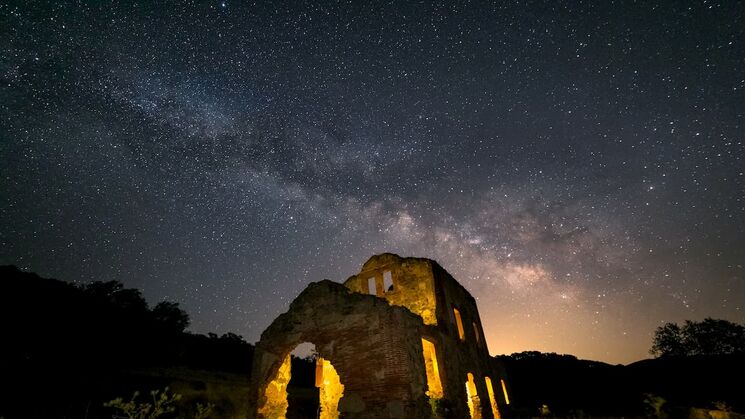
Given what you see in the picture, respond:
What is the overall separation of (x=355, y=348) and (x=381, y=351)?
2.86 ft

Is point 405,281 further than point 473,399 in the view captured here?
Yes

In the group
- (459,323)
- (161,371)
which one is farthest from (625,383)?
(161,371)

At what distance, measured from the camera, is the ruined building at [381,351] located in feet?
31.3

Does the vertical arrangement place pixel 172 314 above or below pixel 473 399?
above

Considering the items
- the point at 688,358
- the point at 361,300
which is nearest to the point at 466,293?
the point at 361,300

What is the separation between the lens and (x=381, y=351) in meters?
9.82

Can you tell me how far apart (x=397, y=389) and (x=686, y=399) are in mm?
35452

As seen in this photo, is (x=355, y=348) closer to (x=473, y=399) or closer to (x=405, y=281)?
(x=405, y=281)

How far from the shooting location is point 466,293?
21.8 metres

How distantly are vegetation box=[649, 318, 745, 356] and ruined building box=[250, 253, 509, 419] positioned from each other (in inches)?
2031

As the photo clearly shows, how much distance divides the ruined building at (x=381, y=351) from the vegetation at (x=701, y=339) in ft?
169

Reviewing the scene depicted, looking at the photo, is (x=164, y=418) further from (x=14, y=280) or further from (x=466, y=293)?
(x=466, y=293)

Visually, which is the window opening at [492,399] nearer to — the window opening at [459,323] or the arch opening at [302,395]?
the window opening at [459,323]

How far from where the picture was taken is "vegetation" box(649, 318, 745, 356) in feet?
161
